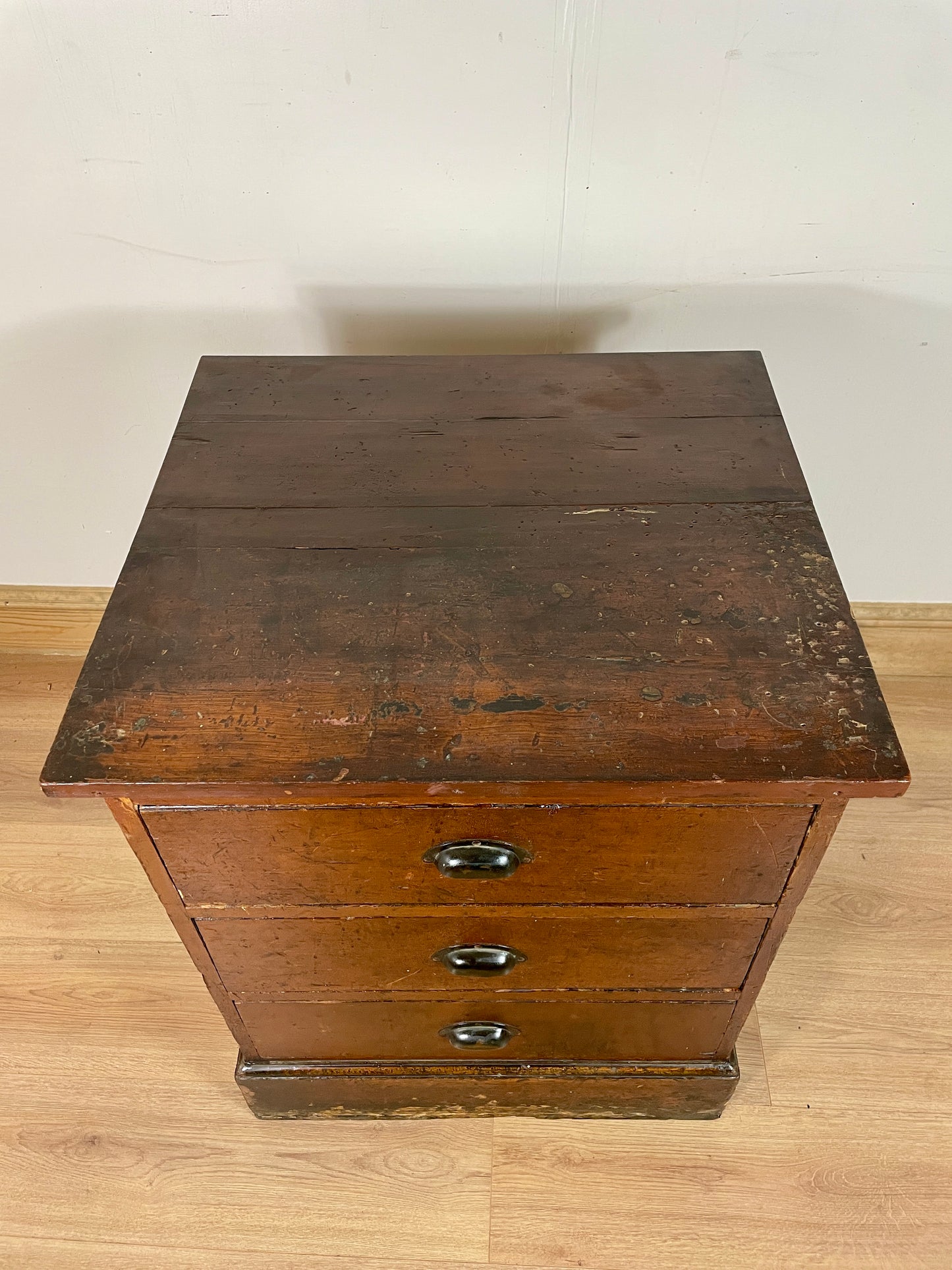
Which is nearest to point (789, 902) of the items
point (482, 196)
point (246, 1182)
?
point (246, 1182)

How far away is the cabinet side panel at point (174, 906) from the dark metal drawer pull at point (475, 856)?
0.24 m

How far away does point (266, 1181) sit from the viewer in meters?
1.11

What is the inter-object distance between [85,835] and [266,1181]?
0.59 meters

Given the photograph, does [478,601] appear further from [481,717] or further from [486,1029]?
[486,1029]

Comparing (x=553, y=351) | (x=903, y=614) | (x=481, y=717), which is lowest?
(x=903, y=614)

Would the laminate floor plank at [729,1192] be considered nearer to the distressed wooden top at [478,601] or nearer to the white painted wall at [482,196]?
the distressed wooden top at [478,601]

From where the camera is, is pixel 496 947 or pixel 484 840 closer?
pixel 484 840

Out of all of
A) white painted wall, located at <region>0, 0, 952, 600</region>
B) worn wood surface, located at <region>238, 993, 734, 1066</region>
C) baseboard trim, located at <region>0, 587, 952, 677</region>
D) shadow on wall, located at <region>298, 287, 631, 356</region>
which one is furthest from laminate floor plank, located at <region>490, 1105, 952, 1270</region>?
shadow on wall, located at <region>298, 287, 631, 356</region>

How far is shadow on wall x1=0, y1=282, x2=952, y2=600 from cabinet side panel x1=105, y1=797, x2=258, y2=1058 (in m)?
0.69

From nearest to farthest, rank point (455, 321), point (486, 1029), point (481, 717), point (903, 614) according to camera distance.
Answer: point (481, 717) → point (486, 1029) → point (455, 321) → point (903, 614)

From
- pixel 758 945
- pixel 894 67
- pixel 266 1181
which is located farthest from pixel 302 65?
pixel 266 1181

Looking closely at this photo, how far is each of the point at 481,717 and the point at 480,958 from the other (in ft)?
A: 1.02

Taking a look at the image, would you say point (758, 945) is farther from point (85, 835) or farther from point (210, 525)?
point (85, 835)

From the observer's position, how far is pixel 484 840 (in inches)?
31.5
